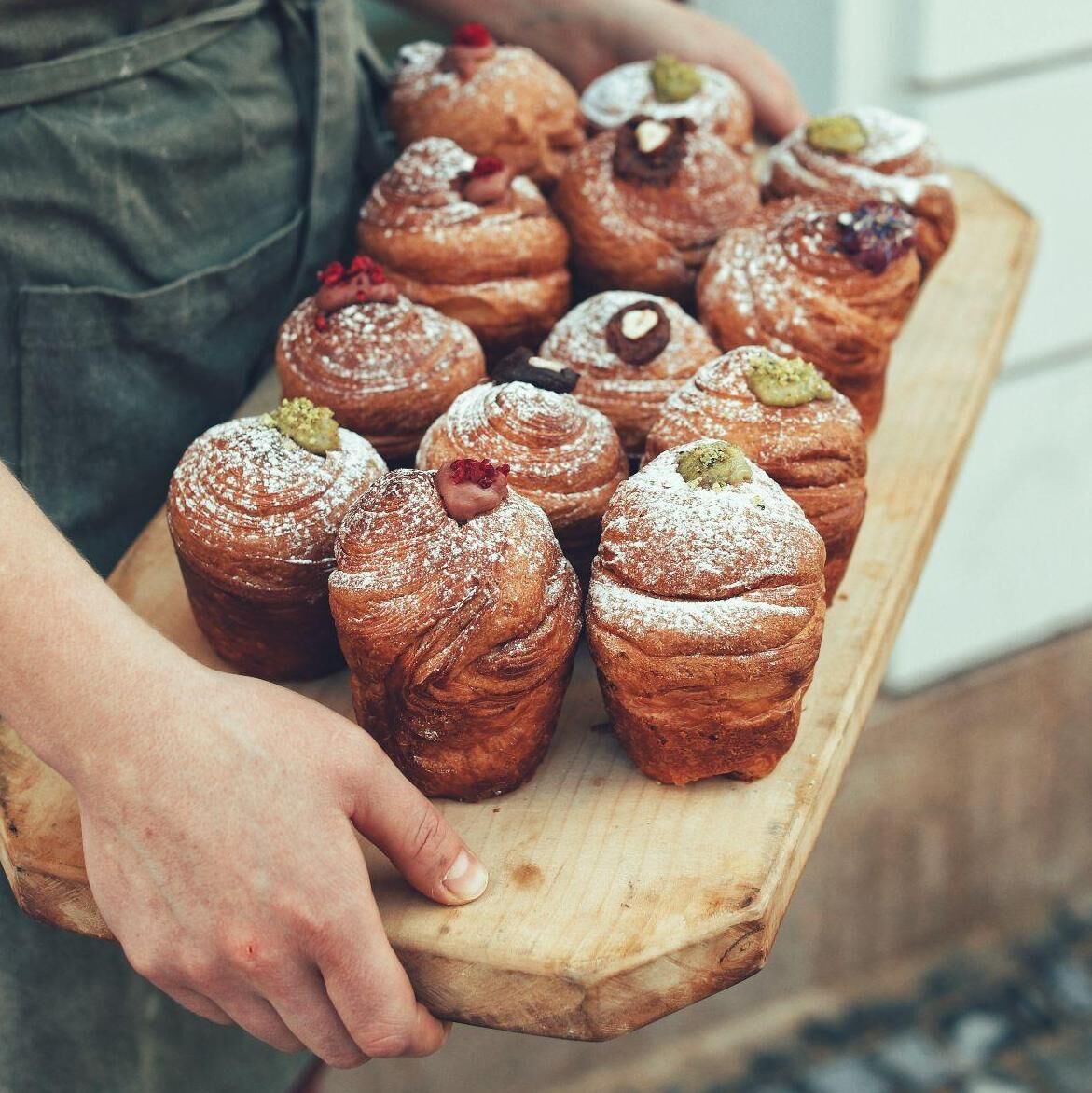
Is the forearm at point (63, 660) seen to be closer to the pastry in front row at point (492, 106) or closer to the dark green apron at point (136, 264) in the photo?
the dark green apron at point (136, 264)

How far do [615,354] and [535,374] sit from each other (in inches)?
6.4

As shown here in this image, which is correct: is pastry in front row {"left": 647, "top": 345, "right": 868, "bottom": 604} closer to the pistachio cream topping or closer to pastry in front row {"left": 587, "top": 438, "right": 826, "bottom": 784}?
the pistachio cream topping

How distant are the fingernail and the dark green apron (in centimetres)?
76

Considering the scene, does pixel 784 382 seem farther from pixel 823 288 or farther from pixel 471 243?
pixel 471 243

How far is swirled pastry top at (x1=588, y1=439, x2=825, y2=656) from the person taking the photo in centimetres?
124

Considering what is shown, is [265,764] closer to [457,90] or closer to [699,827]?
[699,827]

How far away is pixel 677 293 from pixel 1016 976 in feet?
8.76

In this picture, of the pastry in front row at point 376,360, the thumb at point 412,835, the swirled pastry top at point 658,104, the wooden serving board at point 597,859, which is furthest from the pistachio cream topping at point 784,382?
the swirled pastry top at point 658,104

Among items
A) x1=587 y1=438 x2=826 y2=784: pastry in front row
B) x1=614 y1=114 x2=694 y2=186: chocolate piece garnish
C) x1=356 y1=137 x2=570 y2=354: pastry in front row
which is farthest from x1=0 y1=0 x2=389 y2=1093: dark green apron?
x1=587 y1=438 x2=826 y2=784: pastry in front row

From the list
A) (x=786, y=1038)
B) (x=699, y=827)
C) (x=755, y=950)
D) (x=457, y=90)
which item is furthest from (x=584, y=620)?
(x=786, y=1038)

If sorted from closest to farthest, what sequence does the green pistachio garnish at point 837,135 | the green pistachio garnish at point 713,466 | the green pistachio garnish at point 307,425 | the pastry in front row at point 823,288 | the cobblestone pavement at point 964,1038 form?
the green pistachio garnish at point 713,466
the green pistachio garnish at point 307,425
the pastry in front row at point 823,288
the green pistachio garnish at point 837,135
the cobblestone pavement at point 964,1038

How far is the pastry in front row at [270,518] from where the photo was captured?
1379 millimetres

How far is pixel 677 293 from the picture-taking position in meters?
1.91

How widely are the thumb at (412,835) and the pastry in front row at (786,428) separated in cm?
51
